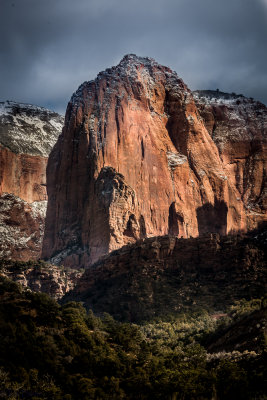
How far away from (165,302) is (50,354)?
33113mm

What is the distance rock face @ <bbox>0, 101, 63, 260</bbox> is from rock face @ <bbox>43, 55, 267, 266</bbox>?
11322mm

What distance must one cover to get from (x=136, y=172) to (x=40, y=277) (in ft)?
99.1

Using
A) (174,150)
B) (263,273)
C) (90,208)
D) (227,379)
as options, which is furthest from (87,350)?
(174,150)

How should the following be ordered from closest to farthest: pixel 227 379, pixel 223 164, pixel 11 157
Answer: pixel 227 379
pixel 223 164
pixel 11 157

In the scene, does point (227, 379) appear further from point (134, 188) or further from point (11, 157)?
point (11, 157)

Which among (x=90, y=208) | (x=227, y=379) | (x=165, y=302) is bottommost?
(x=227, y=379)

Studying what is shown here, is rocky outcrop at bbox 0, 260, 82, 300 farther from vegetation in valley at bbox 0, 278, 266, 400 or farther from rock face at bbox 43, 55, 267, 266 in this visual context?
vegetation in valley at bbox 0, 278, 266, 400

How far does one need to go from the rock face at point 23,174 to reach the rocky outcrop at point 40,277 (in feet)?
91.9

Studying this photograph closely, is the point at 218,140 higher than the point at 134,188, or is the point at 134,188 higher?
the point at 218,140

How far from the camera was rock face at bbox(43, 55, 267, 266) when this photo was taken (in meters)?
98.4

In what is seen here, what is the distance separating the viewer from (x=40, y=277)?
83375 mm

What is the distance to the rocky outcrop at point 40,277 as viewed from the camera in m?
81.6

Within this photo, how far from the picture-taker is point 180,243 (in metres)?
81.8

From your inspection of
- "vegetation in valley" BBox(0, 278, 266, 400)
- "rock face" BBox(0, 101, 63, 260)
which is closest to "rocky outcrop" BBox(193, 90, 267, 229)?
"rock face" BBox(0, 101, 63, 260)
